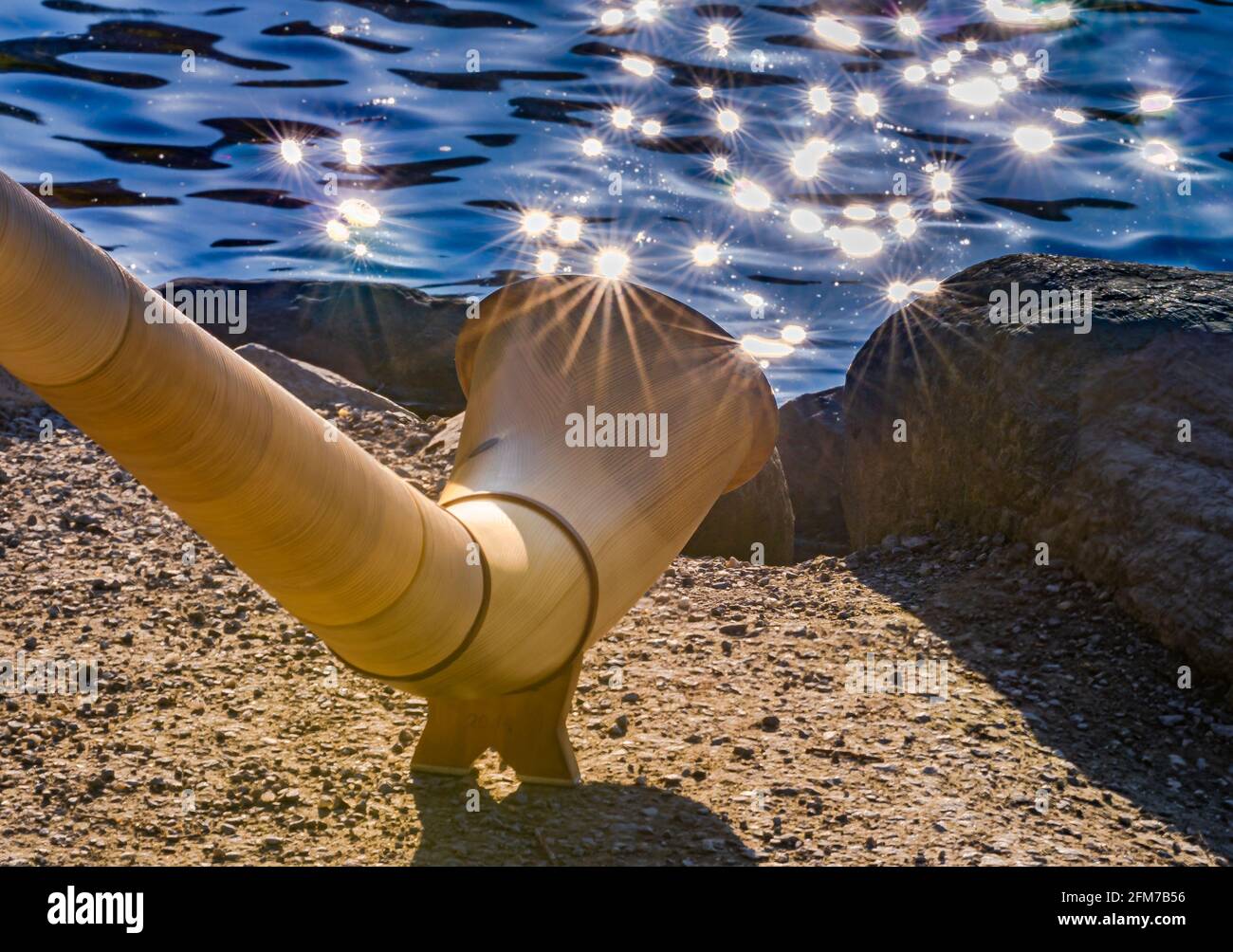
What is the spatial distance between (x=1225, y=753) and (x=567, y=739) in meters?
2.75

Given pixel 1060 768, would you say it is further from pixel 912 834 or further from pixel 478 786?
pixel 478 786

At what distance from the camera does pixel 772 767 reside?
4551mm

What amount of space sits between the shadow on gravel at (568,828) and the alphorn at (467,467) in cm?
12

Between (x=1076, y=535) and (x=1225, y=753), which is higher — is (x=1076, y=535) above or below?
above

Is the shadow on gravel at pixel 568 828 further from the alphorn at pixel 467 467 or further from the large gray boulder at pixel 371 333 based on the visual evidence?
the large gray boulder at pixel 371 333

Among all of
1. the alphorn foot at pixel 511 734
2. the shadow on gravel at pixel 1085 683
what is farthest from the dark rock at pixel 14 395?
the shadow on gravel at pixel 1085 683

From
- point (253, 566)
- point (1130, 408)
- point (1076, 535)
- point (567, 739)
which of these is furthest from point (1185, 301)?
point (253, 566)

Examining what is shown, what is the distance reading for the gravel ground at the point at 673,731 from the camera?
398 centimetres

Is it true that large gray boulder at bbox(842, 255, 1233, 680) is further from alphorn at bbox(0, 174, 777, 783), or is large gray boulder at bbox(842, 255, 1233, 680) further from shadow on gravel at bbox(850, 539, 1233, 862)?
alphorn at bbox(0, 174, 777, 783)

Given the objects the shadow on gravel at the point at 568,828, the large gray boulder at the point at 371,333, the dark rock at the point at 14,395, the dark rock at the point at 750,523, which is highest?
the large gray boulder at the point at 371,333

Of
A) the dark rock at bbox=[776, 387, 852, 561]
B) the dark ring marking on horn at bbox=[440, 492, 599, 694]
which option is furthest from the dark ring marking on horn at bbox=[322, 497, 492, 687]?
the dark rock at bbox=[776, 387, 852, 561]

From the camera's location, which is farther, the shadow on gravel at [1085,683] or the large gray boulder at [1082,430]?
the large gray boulder at [1082,430]

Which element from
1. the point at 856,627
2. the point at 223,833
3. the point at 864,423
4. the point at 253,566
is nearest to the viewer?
the point at 253,566

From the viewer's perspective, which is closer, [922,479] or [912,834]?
[912,834]
